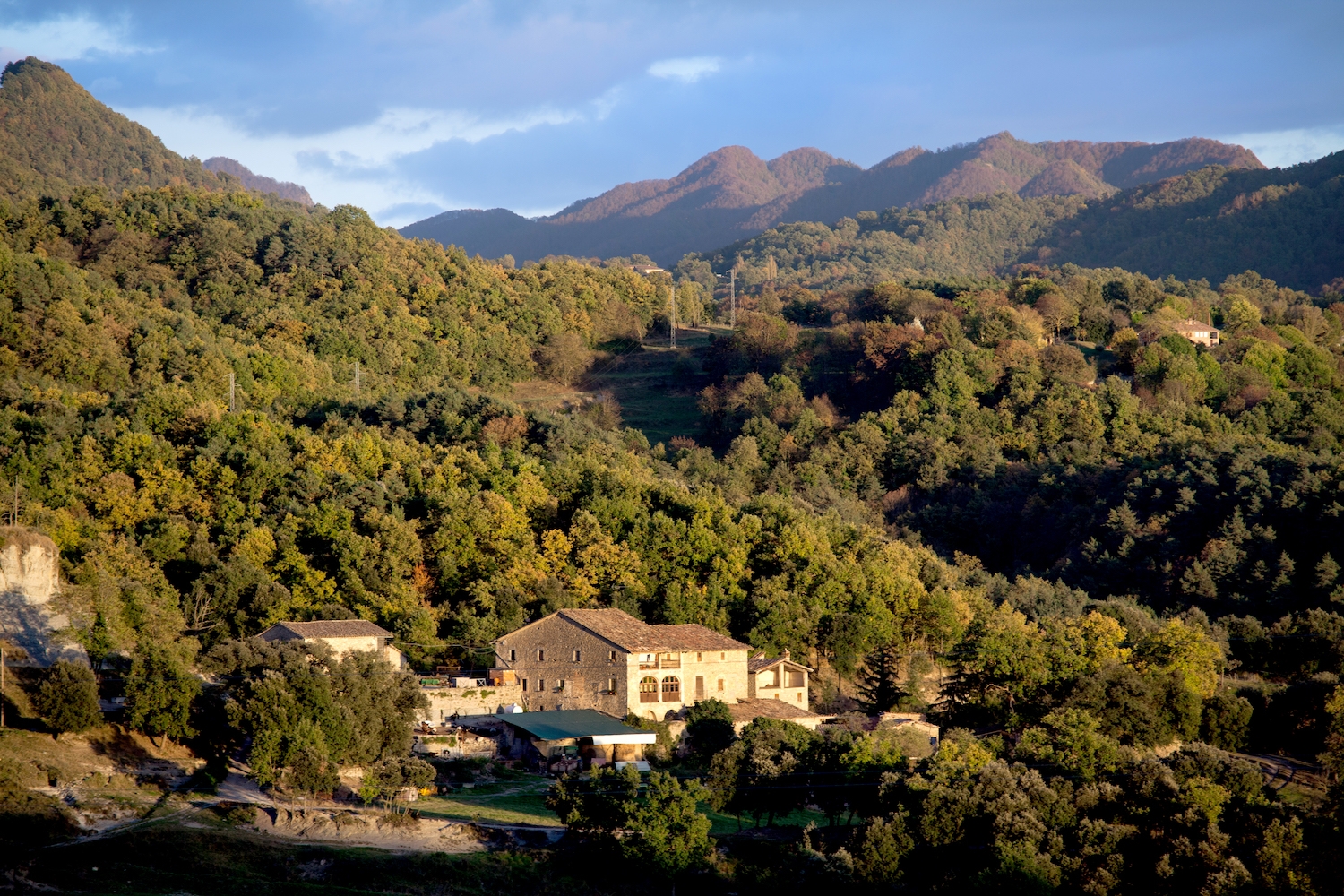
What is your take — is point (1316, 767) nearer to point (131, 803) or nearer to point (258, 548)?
point (131, 803)

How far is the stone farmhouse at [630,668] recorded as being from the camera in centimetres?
4206

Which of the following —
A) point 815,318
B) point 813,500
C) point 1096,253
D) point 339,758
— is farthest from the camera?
point 1096,253

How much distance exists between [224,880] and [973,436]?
55.3 metres

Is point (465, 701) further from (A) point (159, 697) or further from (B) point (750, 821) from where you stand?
(B) point (750, 821)

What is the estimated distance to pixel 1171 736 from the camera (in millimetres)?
40062

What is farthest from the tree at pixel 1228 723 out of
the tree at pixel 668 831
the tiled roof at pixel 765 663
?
the tree at pixel 668 831

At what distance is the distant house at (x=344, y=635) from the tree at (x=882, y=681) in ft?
52.2

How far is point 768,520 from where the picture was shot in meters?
53.8

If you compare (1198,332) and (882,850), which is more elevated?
(1198,332)

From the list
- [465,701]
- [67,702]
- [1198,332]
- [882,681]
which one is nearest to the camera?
[67,702]

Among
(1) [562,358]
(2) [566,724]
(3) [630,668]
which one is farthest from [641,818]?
(1) [562,358]

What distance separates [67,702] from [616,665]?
51.8 feet

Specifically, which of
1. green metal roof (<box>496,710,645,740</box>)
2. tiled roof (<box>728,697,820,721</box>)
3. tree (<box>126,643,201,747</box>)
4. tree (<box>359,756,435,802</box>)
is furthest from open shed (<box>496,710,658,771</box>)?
tree (<box>126,643,201,747</box>)

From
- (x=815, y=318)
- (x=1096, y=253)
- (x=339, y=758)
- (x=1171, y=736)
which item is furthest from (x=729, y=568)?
(x=1096, y=253)
